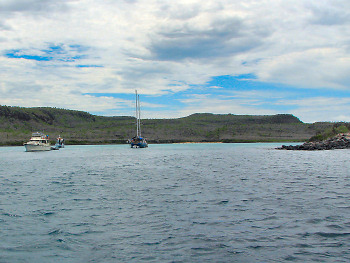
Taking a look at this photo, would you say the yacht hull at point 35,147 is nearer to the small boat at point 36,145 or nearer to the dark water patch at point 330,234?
the small boat at point 36,145

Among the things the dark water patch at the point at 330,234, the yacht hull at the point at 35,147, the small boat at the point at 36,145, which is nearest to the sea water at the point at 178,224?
the dark water patch at the point at 330,234

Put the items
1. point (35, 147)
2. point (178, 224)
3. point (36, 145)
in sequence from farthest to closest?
point (35, 147) < point (36, 145) < point (178, 224)

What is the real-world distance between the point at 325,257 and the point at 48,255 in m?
8.10

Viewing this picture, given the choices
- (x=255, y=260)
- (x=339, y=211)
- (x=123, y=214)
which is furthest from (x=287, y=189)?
(x=255, y=260)

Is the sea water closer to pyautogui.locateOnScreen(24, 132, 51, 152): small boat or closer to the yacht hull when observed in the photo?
pyautogui.locateOnScreen(24, 132, 51, 152): small boat

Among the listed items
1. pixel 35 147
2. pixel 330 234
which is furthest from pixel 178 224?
pixel 35 147

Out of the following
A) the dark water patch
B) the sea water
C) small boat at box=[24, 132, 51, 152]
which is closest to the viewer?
the sea water

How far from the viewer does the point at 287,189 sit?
22.4m

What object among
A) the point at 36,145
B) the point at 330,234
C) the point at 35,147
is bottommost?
the point at 330,234

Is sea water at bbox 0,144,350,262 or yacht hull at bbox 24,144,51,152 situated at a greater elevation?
yacht hull at bbox 24,144,51,152

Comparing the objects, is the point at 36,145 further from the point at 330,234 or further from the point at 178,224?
the point at 330,234

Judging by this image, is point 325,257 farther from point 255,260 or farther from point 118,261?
point 118,261

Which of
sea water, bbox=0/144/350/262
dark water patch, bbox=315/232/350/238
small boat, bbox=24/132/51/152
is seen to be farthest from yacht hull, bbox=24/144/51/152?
dark water patch, bbox=315/232/350/238

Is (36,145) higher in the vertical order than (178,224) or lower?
higher
